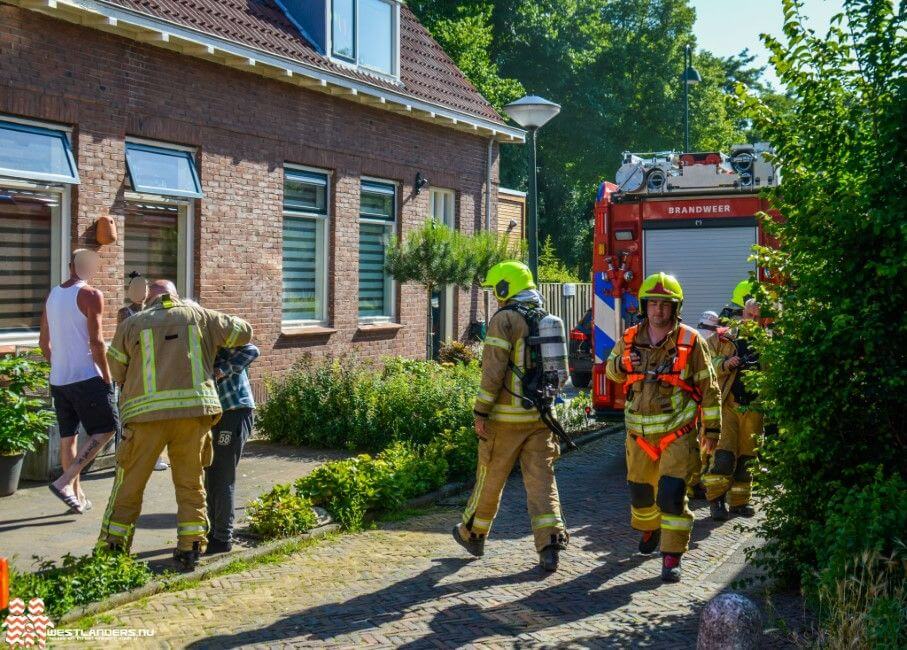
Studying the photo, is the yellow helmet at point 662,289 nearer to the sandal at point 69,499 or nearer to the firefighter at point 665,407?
the firefighter at point 665,407

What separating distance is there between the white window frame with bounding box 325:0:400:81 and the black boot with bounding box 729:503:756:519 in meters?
9.12

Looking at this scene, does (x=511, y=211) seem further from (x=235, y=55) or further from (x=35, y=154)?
(x=35, y=154)

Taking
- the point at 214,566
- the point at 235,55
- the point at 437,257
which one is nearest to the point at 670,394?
the point at 214,566

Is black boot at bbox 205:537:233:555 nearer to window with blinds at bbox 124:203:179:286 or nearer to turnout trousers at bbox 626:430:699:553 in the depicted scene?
turnout trousers at bbox 626:430:699:553

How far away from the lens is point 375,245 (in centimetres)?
1612

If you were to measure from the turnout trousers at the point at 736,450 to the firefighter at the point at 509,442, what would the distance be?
219cm

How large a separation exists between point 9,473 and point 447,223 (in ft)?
35.1

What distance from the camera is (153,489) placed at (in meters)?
8.97

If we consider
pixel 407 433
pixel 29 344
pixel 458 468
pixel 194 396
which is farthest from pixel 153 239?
pixel 194 396

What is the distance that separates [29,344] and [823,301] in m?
7.74

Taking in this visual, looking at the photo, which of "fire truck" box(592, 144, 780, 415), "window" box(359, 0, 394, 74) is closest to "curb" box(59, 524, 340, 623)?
"fire truck" box(592, 144, 780, 415)

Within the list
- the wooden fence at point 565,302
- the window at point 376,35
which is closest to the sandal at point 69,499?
the window at point 376,35

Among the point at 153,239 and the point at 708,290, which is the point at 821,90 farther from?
the point at 153,239

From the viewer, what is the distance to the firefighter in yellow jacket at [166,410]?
6.36 metres
